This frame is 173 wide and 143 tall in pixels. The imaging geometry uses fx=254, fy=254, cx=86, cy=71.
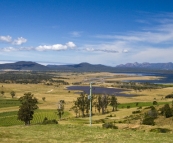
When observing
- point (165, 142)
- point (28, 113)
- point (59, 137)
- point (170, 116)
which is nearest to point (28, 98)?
point (28, 113)

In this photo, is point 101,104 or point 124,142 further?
point 101,104

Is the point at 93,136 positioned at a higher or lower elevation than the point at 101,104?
higher

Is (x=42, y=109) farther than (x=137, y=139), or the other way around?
(x=42, y=109)

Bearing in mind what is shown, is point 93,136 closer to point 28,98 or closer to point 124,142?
point 124,142

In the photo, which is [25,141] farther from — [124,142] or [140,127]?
[140,127]

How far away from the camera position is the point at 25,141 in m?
22.8

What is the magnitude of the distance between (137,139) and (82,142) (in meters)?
5.88

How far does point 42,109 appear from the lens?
5620 inches

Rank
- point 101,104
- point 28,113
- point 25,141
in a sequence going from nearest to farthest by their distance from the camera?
point 25,141
point 28,113
point 101,104

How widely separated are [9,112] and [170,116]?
95864mm

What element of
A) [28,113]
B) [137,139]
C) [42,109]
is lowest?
[42,109]

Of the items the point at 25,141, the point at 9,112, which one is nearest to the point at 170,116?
the point at 25,141

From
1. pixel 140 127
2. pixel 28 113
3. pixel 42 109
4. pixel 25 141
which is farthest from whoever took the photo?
pixel 42 109

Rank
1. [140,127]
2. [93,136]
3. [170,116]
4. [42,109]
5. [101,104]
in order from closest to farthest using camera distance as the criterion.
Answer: [93,136] < [140,127] < [170,116] < [101,104] < [42,109]
